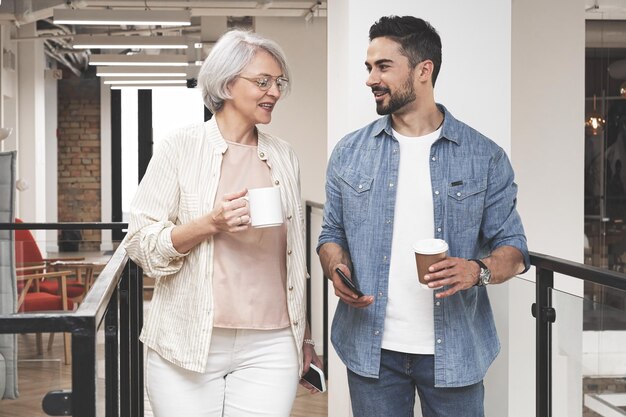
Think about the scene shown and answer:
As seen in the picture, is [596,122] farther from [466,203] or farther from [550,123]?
[466,203]

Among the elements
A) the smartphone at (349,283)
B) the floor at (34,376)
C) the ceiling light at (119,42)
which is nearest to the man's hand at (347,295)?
the smartphone at (349,283)

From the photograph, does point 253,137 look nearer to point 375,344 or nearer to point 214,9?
point 375,344

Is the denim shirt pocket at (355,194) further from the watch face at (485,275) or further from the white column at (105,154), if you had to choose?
the white column at (105,154)

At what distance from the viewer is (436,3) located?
2939 millimetres

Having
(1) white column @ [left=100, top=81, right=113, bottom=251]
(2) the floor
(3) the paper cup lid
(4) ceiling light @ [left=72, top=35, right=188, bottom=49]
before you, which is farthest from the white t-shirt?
(1) white column @ [left=100, top=81, right=113, bottom=251]

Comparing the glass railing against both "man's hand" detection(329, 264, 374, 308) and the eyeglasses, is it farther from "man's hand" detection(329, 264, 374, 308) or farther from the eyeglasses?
the eyeglasses

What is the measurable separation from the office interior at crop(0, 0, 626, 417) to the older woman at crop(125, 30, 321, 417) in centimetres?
65

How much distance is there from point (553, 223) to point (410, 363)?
336 centimetres

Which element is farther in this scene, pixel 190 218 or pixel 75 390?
pixel 190 218

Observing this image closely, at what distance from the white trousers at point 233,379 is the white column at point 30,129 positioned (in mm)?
8875

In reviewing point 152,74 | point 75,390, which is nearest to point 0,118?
point 152,74

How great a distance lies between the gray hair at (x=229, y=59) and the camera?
1.97 meters

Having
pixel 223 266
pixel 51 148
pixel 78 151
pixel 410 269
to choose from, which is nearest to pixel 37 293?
pixel 223 266

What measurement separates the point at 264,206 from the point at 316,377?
0.53 metres
